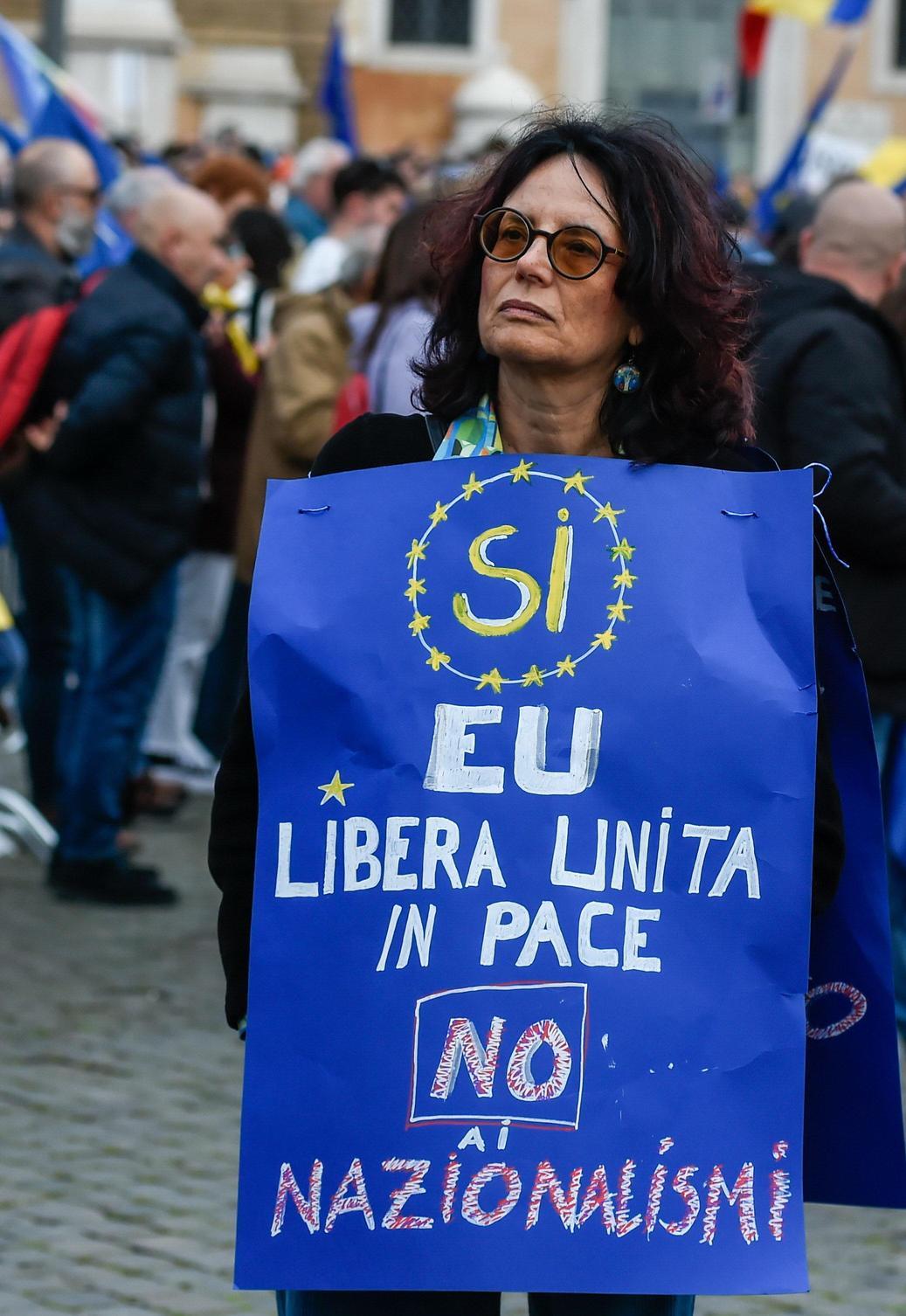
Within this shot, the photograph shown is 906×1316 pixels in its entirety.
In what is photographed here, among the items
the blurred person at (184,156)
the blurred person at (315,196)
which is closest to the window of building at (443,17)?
the blurred person at (184,156)

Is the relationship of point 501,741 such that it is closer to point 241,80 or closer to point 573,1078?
point 573,1078

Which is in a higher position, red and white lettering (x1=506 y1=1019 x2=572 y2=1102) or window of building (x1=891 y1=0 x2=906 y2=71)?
red and white lettering (x1=506 y1=1019 x2=572 y2=1102)

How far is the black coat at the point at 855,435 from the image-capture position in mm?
5129

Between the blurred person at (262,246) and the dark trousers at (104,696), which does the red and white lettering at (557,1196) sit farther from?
the blurred person at (262,246)

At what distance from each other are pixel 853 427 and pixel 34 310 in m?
3.44

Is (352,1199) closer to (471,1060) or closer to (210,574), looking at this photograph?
(471,1060)

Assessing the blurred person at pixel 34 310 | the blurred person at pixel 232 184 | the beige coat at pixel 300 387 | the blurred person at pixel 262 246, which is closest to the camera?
the beige coat at pixel 300 387

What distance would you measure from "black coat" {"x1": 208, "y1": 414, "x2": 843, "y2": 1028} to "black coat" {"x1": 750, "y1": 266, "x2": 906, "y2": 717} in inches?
91.8

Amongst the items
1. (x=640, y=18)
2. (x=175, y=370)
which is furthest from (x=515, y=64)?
(x=175, y=370)

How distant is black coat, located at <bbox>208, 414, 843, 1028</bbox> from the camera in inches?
107

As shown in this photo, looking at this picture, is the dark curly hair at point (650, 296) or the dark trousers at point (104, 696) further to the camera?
the dark trousers at point (104, 696)

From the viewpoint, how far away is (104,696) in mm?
7160

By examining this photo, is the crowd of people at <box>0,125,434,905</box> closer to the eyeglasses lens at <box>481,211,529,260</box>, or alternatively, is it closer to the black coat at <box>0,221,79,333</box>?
the black coat at <box>0,221,79,333</box>

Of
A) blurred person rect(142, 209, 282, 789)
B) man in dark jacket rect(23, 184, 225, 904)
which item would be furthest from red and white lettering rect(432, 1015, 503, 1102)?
blurred person rect(142, 209, 282, 789)
